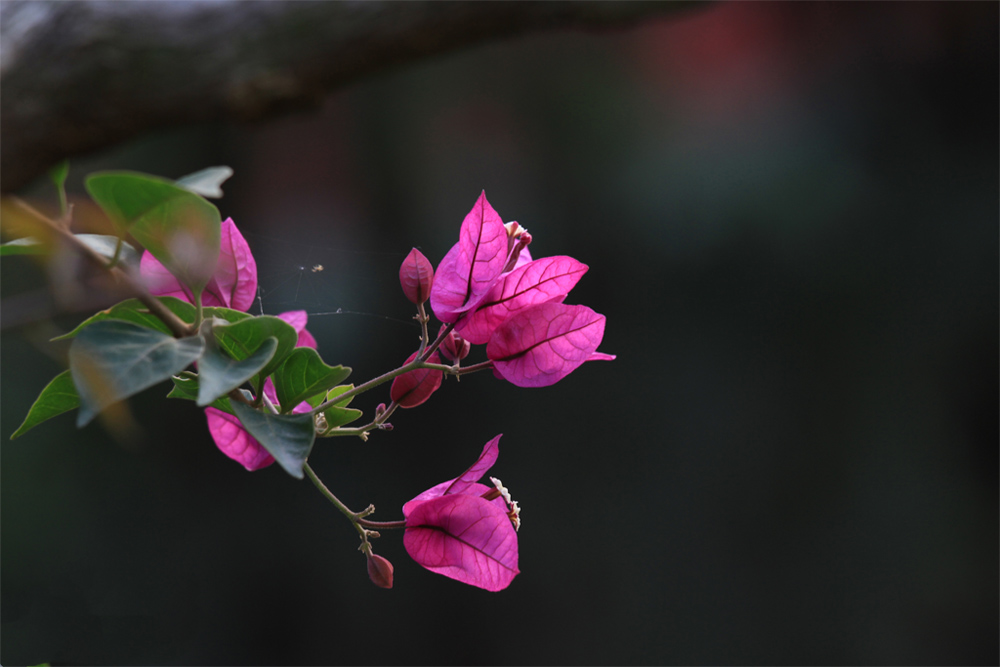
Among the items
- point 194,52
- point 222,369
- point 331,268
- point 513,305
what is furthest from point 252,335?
point 331,268

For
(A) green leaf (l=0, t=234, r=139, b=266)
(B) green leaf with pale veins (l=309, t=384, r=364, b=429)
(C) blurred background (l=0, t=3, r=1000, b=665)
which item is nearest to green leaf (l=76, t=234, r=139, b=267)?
(A) green leaf (l=0, t=234, r=139, b=266)

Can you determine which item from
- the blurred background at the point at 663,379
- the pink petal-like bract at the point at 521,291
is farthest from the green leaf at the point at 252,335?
the blurred background at the point at 663,379

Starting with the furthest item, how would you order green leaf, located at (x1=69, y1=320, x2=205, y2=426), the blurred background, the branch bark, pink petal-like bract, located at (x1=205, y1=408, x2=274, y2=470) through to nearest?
1. the blurred background
2. the branch bark
3. pink petal-like bract, located at (x1=205, y1=408, x2=274, y2=470)
4. green leaf, located at (x1=69, y1=320, x2=205, y2=426)

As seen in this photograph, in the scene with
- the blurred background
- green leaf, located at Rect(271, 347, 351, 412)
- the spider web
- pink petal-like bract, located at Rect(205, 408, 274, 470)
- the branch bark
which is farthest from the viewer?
the blurred background

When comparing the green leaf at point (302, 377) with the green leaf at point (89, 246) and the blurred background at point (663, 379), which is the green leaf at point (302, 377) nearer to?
the green leaf at point (89, 246)

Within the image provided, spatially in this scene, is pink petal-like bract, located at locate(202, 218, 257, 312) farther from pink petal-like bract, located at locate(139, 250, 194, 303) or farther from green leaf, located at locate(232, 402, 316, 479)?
green leaf, located at locate(232, 402, 316, 479)

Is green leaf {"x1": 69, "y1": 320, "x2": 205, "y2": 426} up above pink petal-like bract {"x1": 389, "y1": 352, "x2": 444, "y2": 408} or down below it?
above
